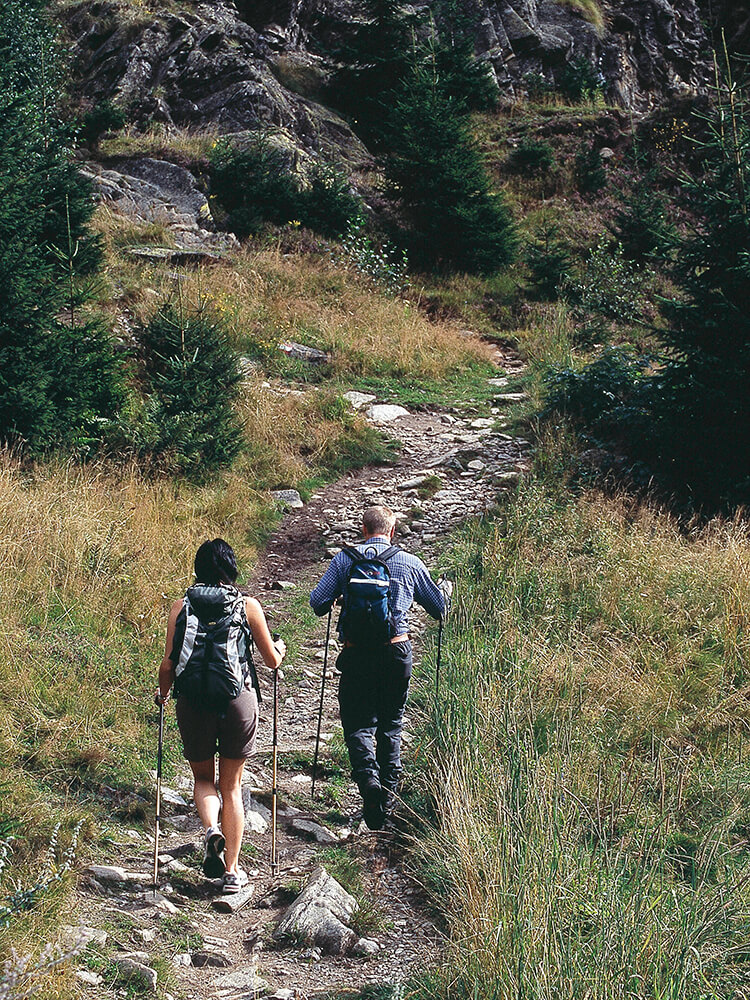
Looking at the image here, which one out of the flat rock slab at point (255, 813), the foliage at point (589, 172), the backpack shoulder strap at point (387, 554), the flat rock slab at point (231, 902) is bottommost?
the flat rock slab at point (255, 813)

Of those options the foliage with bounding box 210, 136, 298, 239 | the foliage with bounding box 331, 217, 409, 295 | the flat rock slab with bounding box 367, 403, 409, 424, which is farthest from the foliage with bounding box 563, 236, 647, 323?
the flat rock slab with bounding box 367, 403, 409, 424

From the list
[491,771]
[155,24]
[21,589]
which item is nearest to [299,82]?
[155,24]

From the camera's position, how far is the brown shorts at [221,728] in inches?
172

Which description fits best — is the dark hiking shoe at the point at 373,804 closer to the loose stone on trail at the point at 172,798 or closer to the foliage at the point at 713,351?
the loose stone on trail at the point at 172,798

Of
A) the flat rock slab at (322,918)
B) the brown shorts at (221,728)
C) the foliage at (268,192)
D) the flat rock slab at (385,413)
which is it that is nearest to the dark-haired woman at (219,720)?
the brown shorts at (221,728)

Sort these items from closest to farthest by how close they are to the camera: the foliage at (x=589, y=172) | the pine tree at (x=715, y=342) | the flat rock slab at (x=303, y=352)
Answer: the pine tree at (x=715, y=342) → the flat rock slab at (x=303, y=352) → the foliage at (x=589, y=172)

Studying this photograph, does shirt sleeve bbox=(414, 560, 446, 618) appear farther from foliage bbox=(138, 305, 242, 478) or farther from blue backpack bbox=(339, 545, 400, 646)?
foliage bbox=(138, 305, 242, 478)

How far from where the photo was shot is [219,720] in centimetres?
440

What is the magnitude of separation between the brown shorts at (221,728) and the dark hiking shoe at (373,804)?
0.78m

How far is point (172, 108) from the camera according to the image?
20.5 metres

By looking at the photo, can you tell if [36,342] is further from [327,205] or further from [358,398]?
[327,205]

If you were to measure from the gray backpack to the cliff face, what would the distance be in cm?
1834

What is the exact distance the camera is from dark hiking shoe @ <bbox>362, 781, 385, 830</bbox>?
4820 mm

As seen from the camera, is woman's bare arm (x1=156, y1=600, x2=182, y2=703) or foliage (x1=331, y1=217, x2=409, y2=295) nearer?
woman's bare arm (x1=156, y1=600, x2=182, y2=703)
